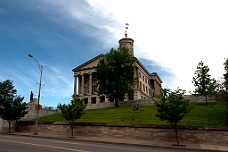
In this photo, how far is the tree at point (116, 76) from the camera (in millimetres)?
49625

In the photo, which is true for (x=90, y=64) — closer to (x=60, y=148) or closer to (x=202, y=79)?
(x=202, y=79)

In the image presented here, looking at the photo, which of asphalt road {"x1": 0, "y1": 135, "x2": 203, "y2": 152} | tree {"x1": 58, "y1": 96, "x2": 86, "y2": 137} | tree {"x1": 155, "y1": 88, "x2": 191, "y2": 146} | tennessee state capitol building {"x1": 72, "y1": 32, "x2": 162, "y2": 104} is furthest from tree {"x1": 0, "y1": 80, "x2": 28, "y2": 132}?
tennessee state capitol building {"x1": 72, "y1": 32, "x2": 162, "y2": 104}

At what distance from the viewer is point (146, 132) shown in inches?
873

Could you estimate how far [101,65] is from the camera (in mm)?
52594

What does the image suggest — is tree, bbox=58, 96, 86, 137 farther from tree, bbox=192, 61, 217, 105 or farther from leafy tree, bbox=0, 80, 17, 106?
leafy tree, bbox=0, 80, 17, 106

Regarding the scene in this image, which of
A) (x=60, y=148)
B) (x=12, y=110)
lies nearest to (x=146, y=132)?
(x=60, y=148)

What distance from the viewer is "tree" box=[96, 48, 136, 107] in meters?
49.6

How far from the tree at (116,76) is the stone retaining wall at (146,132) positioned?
75.3ft

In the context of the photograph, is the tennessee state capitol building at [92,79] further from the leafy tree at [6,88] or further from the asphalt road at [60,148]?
the asphalt road at [60,148]

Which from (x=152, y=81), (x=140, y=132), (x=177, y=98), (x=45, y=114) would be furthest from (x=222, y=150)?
(x=152, y=81)

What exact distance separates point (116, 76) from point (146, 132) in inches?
1159

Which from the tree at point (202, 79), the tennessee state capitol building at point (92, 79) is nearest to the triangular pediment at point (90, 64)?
the tennessee state capitol building at point (92, 79)

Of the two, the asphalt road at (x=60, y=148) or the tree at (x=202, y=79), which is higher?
the tree at (x=202, y=79)

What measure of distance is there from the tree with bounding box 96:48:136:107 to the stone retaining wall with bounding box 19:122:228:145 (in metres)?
23.0
